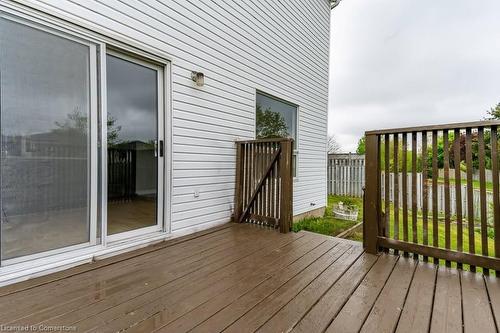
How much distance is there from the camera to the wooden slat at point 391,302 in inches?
54.3

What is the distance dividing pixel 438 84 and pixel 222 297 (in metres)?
13.5

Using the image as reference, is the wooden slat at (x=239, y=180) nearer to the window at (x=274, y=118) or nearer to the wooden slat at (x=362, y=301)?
the window at (x=274, y=118)

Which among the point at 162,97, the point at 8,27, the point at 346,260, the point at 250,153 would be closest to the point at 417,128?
the point at 346,260

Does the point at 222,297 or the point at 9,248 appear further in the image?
the point at 9,248

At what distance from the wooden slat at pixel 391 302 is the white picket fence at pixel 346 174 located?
6.32 metres

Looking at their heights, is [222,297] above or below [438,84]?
below

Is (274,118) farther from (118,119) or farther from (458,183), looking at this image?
(458,183)

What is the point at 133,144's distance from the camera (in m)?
2.69

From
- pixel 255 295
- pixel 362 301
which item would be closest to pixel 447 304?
pixel 362 301

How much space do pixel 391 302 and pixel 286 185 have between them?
1852 millimetres

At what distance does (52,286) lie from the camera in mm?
1807

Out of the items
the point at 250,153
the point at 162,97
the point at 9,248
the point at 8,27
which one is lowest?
the point at 9,248

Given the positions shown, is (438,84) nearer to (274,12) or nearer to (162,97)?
(274,12)

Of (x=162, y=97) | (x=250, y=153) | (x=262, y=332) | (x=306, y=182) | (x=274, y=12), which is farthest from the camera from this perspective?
(x=306, y=182)
